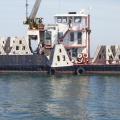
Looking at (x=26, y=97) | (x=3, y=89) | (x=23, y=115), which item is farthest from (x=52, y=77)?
(x=23, y=115)

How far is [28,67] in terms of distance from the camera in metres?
80.2

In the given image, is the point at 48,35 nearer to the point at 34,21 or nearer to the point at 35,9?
the point at 34,21

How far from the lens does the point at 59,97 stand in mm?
52094

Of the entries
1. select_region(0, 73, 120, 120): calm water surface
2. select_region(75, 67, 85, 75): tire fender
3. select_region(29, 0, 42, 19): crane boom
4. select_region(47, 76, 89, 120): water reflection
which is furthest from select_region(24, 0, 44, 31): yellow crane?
select_region(47, 76, 89, 120): water reflection

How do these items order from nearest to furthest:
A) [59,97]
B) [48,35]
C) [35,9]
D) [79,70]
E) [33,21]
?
[59,97]
[79,70]
[48,35]
[33,21]
[35,9]

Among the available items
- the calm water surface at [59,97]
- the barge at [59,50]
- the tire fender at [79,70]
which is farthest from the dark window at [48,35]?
the calm water surface at [59,97]

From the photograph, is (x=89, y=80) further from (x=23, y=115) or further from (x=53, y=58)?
(x=23, y=115)

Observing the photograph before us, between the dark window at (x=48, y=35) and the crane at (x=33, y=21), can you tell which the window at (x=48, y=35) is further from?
the crane at (x=33, y=21)

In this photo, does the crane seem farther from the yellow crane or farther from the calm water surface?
the calm water surface

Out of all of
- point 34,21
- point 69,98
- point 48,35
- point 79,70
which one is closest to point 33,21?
point 34,21

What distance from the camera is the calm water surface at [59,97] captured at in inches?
1642

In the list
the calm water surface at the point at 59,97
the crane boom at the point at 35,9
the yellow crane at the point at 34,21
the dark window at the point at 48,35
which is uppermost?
the crane boom at the point at 35,9

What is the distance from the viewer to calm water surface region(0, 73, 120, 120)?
41.7 meters

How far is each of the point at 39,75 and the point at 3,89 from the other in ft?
65.9
